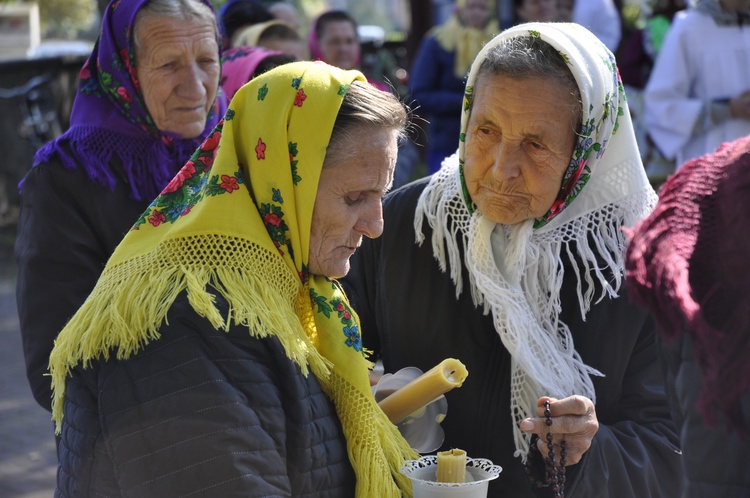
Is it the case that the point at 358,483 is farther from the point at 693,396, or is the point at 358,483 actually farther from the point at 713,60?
the point at 713,60

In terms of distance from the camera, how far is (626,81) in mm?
7398

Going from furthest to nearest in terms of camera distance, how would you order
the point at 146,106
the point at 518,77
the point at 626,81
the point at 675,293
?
1. the point at 626,81
2. the point at 146,106
3. the point at 518,77
4. the point at 675,293

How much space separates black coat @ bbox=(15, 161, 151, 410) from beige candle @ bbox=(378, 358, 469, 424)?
1.03 metres

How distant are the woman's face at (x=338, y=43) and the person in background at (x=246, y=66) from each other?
2201mm

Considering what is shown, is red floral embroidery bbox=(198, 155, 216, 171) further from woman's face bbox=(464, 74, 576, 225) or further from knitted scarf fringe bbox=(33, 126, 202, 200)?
knitted scarf fringe bbox=(33, 126, 202, 200)

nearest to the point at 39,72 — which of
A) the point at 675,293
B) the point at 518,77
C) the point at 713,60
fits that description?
the point at 713,60

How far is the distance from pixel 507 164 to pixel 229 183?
32.1 inches

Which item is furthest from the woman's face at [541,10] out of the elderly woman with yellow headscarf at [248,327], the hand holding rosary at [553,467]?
the hand holding rosary at [553,467]

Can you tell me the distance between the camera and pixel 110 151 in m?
2.96

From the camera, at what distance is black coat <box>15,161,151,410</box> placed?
269cm

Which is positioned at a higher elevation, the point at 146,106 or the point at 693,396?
the point at 146,106

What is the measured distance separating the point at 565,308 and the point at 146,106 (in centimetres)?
151

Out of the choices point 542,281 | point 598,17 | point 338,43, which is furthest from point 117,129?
point 598,17

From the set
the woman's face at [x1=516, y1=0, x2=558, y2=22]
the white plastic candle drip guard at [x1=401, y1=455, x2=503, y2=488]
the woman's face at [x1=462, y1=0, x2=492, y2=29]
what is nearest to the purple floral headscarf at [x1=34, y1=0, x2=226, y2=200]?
the white plastic candle drip guard at [x1=401, y1=455, x2=503, y2=488]
